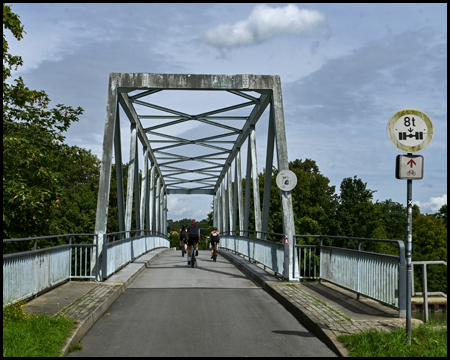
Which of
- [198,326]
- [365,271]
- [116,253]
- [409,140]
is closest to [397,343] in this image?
[409,140]

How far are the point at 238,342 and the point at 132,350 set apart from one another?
1.20m

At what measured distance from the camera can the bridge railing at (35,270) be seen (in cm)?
754

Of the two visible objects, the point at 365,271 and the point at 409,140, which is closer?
the point at 409,140

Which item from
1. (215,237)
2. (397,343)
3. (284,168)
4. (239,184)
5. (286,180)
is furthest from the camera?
(239,184)

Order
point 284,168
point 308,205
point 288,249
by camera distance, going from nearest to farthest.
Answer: point 288,249 < point 284,168 < point 308,205

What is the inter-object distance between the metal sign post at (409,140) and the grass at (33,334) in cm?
380

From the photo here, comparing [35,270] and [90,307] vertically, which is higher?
[35,270]

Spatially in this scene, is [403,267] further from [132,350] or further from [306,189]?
[306,189]

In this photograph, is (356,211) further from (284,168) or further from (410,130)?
(410,130)

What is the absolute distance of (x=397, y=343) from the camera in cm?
546

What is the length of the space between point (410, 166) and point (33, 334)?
4389 millimetres

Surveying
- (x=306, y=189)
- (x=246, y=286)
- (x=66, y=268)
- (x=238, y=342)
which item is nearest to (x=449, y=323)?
(x=238, y=342)

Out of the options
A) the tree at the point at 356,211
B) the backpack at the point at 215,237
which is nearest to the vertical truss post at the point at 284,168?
the backpack at the point at 215,237

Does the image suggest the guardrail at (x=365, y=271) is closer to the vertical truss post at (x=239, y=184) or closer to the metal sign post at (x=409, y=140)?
the metal sign post at (x=409, y=140)
